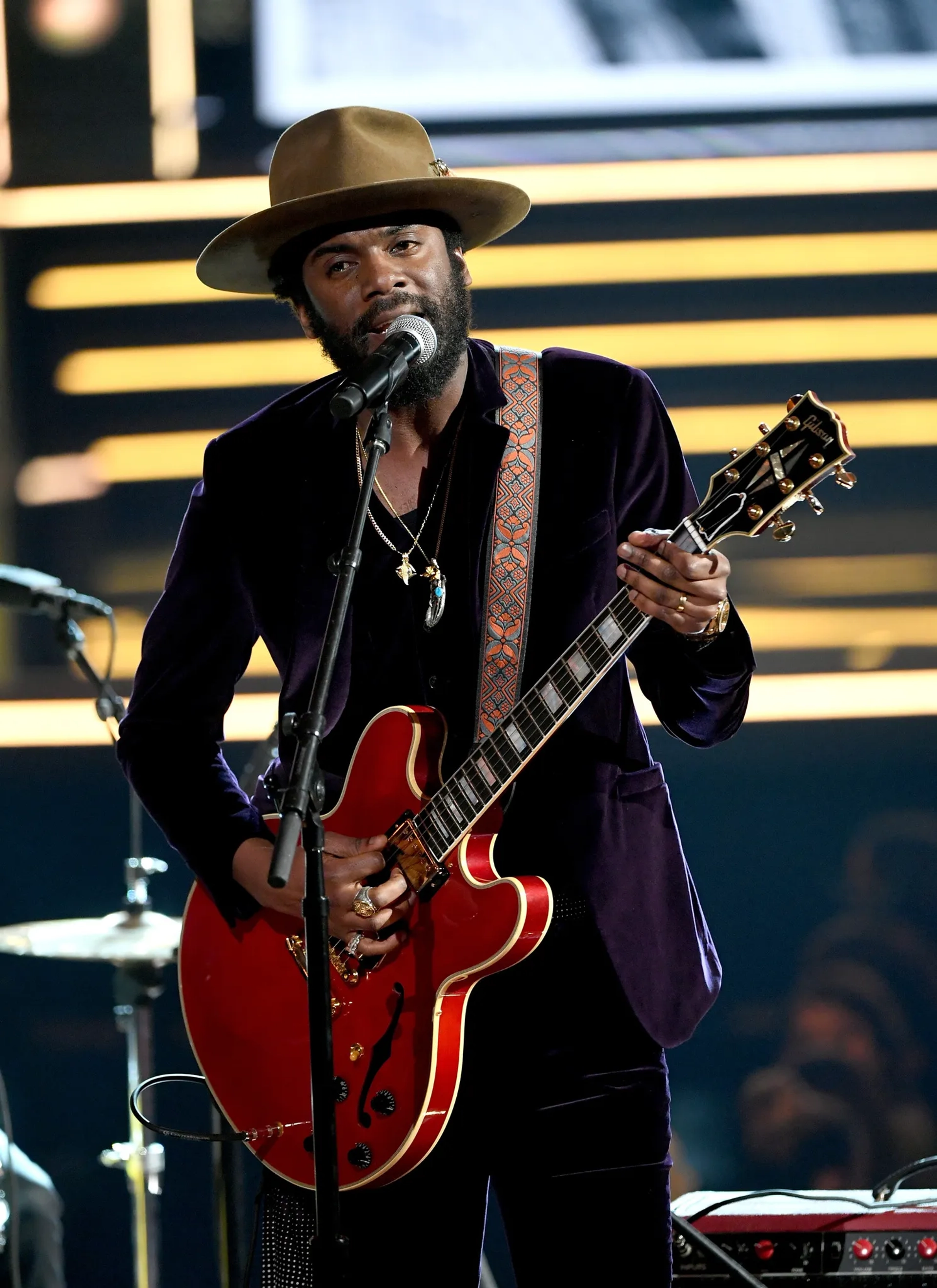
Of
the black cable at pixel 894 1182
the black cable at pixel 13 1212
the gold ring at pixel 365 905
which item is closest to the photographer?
the gold ring at pixel 365 905

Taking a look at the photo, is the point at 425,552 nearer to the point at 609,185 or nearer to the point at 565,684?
the point at 565,684

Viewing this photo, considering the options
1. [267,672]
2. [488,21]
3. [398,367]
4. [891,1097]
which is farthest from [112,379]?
[891,1097]

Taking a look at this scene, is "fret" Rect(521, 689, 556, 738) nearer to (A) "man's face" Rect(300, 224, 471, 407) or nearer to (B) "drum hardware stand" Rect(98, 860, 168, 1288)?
(A) "man's face" Rect(300, 224, 471, 407)

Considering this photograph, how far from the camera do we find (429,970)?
192 cm

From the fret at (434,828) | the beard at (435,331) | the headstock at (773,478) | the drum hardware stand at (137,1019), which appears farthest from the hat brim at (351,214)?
Answer: the drum hardware stand at (137,1019)

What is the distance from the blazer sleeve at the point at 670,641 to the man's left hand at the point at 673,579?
0.53 ft

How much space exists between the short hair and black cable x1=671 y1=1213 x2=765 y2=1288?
1619mm

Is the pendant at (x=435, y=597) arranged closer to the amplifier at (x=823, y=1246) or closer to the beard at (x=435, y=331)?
the beard at (x=435, y=331)

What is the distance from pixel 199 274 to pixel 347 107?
38cm

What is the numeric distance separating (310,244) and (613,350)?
6.00 ft

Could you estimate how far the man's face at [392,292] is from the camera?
210 cm

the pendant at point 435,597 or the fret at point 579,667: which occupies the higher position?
the pendant at point 435,597

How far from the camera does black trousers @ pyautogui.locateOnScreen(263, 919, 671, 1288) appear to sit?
183cm

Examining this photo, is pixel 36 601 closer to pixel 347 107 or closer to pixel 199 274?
pixel 199 274
